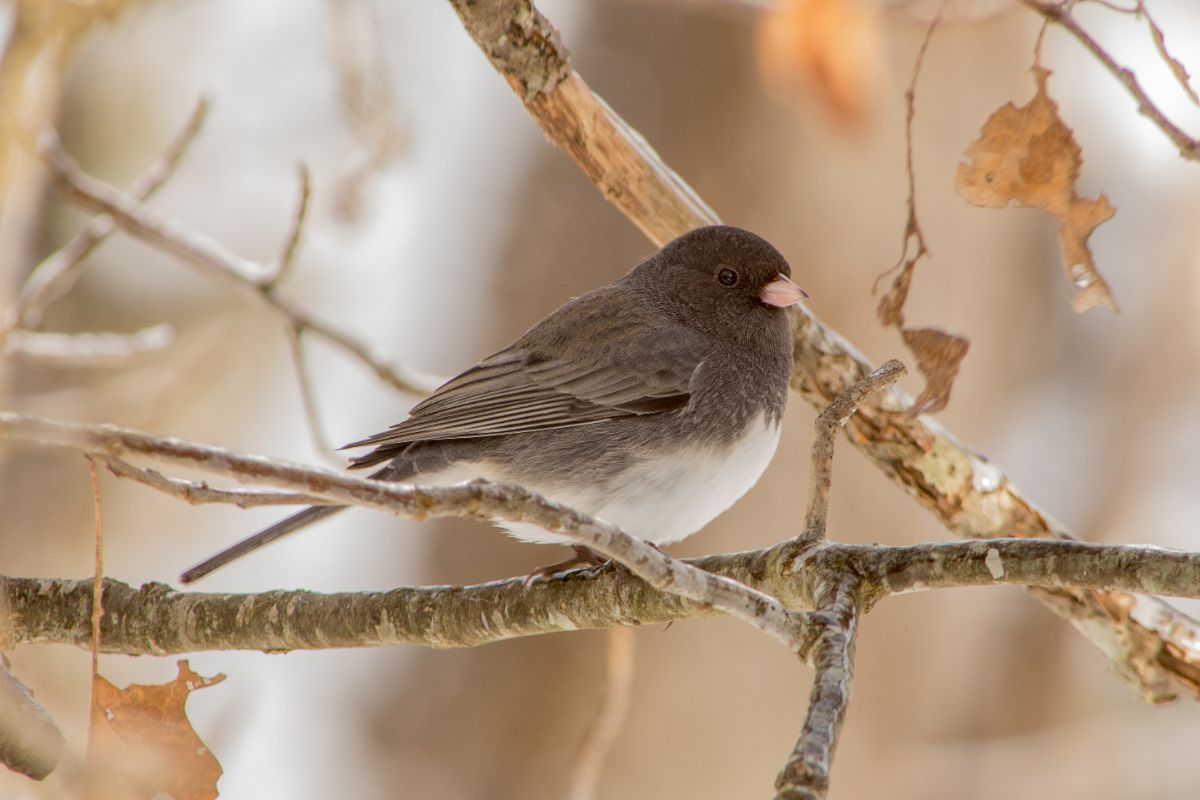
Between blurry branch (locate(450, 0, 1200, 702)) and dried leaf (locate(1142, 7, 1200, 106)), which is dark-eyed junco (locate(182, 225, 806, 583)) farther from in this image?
dried leaf (locate(1142, 7, 1200, 106))

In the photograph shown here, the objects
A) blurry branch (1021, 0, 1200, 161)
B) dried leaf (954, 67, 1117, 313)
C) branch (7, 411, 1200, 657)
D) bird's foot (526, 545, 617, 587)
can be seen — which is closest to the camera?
branch (7, 411, 1200, 657)

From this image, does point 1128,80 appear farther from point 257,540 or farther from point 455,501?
point 257,540

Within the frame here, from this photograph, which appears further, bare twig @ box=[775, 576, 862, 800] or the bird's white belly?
the bird's white belly

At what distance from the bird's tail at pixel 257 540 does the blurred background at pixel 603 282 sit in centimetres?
83

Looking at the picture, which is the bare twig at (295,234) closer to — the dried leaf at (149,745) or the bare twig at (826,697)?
the dried leaf at (149,745)

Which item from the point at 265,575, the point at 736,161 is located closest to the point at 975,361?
the point at 736,161

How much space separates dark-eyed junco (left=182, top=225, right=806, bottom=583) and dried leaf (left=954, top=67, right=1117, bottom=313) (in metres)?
0.70

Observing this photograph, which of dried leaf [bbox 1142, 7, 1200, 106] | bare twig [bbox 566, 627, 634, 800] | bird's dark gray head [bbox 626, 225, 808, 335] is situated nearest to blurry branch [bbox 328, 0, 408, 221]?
bird's dark gray head [bbox 626, 225, 808, 335]

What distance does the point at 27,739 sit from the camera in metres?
1.44

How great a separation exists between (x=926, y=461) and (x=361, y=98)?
6.95 ft

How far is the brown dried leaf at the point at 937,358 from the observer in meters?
1.97

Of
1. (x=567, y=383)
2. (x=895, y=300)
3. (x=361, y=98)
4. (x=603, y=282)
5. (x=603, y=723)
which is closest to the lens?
(x=895, y=300)

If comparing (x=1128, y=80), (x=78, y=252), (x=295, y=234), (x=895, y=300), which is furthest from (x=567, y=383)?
(x=1128, y=80)

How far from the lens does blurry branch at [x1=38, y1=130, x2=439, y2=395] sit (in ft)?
9.56
